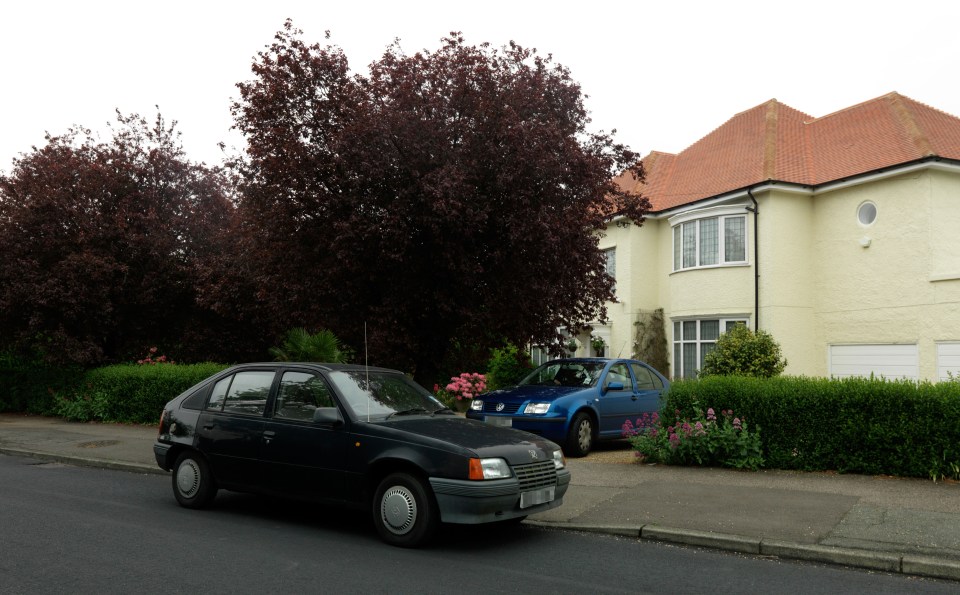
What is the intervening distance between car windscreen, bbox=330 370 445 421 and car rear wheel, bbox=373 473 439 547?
2.38 feet

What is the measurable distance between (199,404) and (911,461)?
8.09 meters

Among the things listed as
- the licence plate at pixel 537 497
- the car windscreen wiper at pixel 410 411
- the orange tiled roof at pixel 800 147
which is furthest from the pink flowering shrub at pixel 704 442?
the orange tiled roof at pixel 800 147

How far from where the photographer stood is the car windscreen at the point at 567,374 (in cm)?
1217

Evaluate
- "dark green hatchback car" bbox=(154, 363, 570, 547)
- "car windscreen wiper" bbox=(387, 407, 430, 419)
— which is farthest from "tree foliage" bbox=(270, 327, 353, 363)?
"car windscreen wiper" bbox=(387, 407, 430, 419)

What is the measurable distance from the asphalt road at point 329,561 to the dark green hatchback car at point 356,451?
33 centimetres

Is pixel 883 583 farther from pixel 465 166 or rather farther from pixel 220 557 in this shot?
pixel 465 166

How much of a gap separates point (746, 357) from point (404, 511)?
44.6 feet

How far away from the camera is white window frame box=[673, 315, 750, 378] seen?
2158 cm

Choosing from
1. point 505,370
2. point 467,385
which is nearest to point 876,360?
point 505,370

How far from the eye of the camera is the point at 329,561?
236 inches

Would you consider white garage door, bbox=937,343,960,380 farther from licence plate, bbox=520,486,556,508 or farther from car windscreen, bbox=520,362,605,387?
licence plate, bbox=520,486,556,508

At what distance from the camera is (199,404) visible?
26.8 feet

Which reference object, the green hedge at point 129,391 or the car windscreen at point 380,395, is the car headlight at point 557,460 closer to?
the car windscreen at point 380,395

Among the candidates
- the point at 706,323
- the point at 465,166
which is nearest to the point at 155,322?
the point at 465,166
